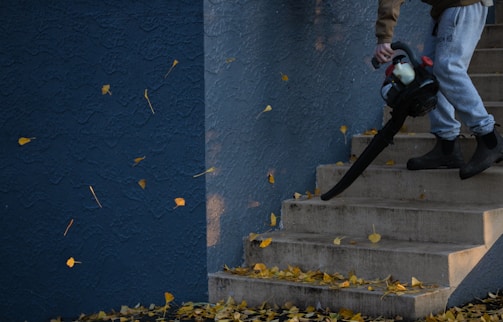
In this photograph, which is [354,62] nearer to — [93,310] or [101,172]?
[101,172]

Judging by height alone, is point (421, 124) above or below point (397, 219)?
above

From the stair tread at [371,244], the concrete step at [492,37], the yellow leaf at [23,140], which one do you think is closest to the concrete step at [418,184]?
the stair tread at [371,244]

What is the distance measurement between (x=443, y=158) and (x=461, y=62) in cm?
68

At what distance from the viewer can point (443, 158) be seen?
5.91 metres

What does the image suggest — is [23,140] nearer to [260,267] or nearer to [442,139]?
[260,267]

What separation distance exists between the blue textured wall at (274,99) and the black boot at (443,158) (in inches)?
30.8

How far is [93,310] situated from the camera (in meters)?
6.16

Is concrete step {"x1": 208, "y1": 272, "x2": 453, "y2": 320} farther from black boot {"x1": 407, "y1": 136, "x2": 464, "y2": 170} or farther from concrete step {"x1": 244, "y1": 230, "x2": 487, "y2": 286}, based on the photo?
black boot {"x1": 407, "y1": 136, "x2": 464, "y2": 170}

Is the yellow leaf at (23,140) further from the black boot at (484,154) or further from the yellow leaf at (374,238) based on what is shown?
Answer: the black boot at (484,154)

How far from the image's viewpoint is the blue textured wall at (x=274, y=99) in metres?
5.68

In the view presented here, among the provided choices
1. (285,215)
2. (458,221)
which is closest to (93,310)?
(285,215)

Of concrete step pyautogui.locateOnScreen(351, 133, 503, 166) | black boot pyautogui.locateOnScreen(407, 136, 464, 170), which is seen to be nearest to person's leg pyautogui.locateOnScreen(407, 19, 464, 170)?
black boot pyautogui.locateOnScreen(407, 136, 464, 170)

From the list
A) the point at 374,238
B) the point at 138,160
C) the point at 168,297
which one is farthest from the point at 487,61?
the point at 168,297

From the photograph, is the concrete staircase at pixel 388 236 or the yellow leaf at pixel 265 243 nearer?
the concrete staircase at pixel 388 236
